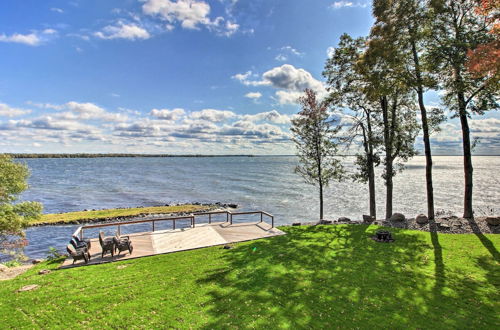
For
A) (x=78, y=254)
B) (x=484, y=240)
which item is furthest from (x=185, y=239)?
(x=484, y=240)

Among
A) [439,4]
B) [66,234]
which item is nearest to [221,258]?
[439,4]

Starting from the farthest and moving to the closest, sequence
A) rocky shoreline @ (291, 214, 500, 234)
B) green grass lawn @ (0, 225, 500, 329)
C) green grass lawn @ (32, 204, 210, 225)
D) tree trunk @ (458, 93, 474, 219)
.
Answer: green grass lawn @ (32, 204, 210, 225) < tree trunk @ (458, 93, 474, 219) < rocky shoreline @ (291, 214, 500, 234) < green grass lawn @ (0, 225, 500, 329)

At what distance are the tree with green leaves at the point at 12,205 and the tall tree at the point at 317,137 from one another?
18.9 meters

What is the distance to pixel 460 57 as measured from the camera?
12828 mm

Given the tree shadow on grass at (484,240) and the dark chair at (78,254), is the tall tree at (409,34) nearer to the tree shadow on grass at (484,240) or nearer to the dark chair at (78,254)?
the tree shadow on grass at (484,240)

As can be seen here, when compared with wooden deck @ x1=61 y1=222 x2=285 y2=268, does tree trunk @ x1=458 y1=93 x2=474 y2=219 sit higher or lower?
higher

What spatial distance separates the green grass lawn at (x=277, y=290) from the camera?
6.75m

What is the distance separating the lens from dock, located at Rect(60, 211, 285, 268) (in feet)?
38.2

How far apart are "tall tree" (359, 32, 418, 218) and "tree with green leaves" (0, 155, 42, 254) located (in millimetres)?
22917

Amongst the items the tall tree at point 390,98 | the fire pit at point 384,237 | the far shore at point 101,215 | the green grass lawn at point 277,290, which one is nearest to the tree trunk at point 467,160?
the tall tree at point 390,98

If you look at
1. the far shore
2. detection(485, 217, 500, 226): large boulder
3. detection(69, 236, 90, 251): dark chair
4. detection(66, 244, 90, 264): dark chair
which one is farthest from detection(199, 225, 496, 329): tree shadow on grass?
the far shore

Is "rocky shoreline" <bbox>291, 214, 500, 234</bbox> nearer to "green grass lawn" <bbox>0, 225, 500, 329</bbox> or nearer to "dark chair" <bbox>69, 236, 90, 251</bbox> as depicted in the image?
"green grass lawn" <bbox>0, 225, 500, 329</bbox>

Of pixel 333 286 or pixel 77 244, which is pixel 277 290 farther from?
pixel 77 244

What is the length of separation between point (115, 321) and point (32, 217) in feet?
51.6
